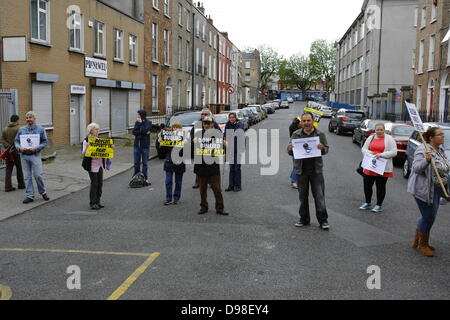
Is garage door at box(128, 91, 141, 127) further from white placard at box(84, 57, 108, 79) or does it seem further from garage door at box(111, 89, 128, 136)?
white placard at box(84, 57, 108, 79)

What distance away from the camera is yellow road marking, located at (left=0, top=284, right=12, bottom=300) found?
488 cm

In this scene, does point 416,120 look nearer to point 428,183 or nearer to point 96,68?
point 428,183

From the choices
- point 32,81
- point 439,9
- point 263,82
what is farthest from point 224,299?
point 263,82

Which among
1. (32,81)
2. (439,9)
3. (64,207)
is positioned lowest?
(64,207)

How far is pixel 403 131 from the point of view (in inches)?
660

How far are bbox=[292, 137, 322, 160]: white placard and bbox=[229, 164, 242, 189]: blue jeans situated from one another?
3417 mm

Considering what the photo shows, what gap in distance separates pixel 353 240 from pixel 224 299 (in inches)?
119

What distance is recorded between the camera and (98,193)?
371 inches

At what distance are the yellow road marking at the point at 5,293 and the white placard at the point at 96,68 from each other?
55.5 ft

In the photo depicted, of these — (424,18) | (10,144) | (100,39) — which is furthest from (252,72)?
(10,144)

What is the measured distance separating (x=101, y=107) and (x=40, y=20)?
578cm

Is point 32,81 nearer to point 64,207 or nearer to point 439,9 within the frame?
point 64,207

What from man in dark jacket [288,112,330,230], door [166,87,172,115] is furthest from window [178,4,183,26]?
man in dark jacket [288,112,330,230]
